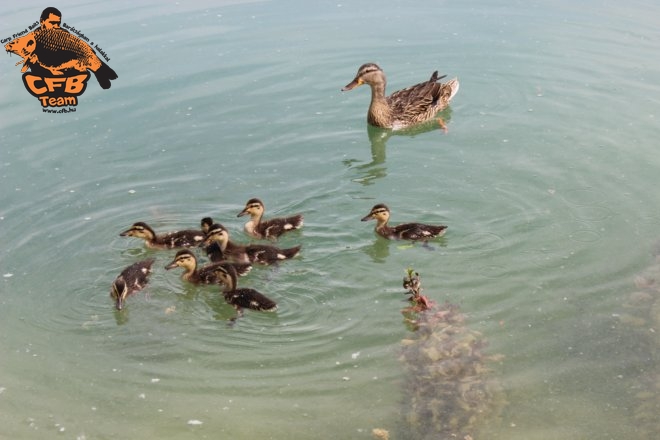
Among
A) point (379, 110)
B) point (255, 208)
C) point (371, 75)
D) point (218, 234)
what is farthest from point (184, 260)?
point (371, 75)

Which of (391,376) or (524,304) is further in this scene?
(524,304)

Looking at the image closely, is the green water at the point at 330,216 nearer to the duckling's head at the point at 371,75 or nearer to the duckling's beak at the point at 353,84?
the duckling's beak at the point at 353,84

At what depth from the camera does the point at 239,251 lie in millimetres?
7898

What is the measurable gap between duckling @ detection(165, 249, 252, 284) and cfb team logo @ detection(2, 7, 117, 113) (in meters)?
5.34

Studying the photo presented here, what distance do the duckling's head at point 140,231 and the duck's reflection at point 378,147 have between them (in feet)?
8.10

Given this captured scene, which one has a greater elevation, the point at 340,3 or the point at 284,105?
the point at 340,3

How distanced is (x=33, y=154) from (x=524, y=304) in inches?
264

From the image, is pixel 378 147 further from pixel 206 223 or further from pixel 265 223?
pixel 206 223

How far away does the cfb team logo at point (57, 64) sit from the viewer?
41.0 ft

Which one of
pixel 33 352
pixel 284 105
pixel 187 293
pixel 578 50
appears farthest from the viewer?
pixel 578 50

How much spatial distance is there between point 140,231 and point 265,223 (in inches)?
48.6

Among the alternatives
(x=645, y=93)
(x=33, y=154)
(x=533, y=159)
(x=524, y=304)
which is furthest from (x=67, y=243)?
(x=645, y=93)

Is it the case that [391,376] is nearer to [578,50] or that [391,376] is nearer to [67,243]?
[67,243]

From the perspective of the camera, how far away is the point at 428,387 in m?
5.88
